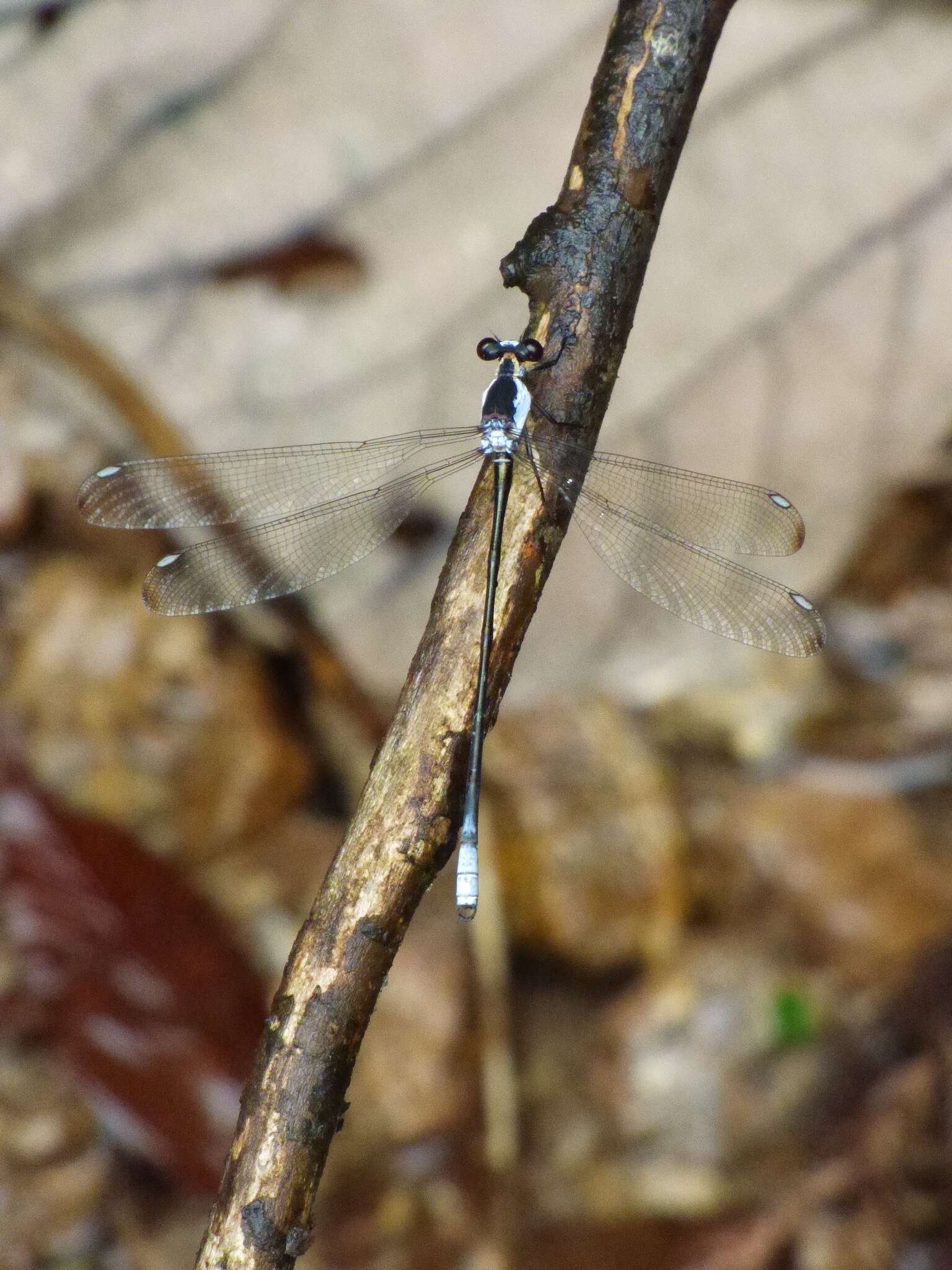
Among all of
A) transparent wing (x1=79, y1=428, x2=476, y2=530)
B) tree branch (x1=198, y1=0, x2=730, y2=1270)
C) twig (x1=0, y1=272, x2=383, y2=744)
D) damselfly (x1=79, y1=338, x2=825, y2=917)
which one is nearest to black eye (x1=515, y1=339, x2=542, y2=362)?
tree branch (x1=198, y1=0, x2=730, y2=1270)

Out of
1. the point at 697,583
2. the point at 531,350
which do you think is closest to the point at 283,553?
the point at 697,583

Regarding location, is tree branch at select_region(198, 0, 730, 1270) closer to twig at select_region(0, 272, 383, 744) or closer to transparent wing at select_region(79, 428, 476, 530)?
transparent wing at select_region(79, 428, 476, 530)

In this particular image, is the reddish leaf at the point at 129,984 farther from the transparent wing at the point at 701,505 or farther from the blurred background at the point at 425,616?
the transparent wing at the point at 701,505

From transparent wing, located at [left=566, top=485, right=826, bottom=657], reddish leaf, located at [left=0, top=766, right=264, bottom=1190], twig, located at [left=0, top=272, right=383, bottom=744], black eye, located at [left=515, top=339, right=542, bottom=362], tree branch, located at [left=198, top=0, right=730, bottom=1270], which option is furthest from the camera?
twig, located at [left=0, top=272, right=383, bottom=744]

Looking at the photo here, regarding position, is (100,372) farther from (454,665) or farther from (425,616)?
(454,665)

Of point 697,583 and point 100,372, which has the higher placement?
point 100,372

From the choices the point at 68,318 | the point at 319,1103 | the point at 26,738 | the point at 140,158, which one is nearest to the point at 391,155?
the point at 140,158
